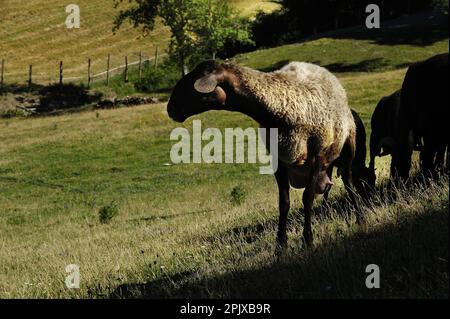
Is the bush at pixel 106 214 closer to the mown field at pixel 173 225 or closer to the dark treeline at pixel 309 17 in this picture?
the mown field at pixel 173 225

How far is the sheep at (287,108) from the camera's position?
6121 millimetres

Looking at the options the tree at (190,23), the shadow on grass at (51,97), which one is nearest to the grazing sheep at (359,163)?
the shadow on grass at (51,97)

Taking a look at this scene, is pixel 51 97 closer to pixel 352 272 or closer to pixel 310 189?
pixel 310 189

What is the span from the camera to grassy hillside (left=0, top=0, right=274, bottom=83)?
58.1 meters

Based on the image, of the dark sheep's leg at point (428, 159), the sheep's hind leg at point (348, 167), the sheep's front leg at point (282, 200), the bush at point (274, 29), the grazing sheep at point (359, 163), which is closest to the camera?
the dark sheep's leg at point (428, 159)

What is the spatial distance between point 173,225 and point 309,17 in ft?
185

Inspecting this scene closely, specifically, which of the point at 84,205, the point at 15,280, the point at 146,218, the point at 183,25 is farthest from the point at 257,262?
the point at 183,25

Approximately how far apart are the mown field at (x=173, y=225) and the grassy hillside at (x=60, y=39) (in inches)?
766

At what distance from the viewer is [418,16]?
2346 inches

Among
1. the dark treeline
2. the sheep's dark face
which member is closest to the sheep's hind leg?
the sheep's dark face

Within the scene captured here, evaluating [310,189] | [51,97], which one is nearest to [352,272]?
[310,189]
